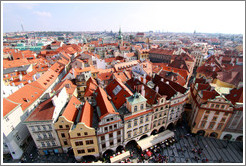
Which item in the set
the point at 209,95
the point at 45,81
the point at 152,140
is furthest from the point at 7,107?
the point at 209,95

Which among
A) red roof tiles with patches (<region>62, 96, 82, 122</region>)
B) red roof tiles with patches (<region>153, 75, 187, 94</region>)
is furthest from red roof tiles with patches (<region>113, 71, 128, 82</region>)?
red roof tiles with patches (<region>62, 96, 82, 122</region>)

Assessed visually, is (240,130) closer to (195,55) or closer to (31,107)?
(31,107)

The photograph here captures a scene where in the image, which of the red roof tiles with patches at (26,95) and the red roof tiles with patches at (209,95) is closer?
the red roof tiles with patches at (209,95)

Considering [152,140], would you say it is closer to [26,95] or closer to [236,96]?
[236,96]

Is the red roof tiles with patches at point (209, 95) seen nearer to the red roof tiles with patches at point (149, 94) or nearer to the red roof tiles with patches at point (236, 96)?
the red roof tiles with patches at point (236, 96)

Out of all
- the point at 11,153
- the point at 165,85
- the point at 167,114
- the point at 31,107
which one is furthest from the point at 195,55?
the point at 11,153

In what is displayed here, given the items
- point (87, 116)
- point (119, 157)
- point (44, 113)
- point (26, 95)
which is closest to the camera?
point (44, 113)

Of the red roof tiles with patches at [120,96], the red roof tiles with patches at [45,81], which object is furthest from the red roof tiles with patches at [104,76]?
the red roof tiles with patches at [45,81]

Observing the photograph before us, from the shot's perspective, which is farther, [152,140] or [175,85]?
[175,85]
